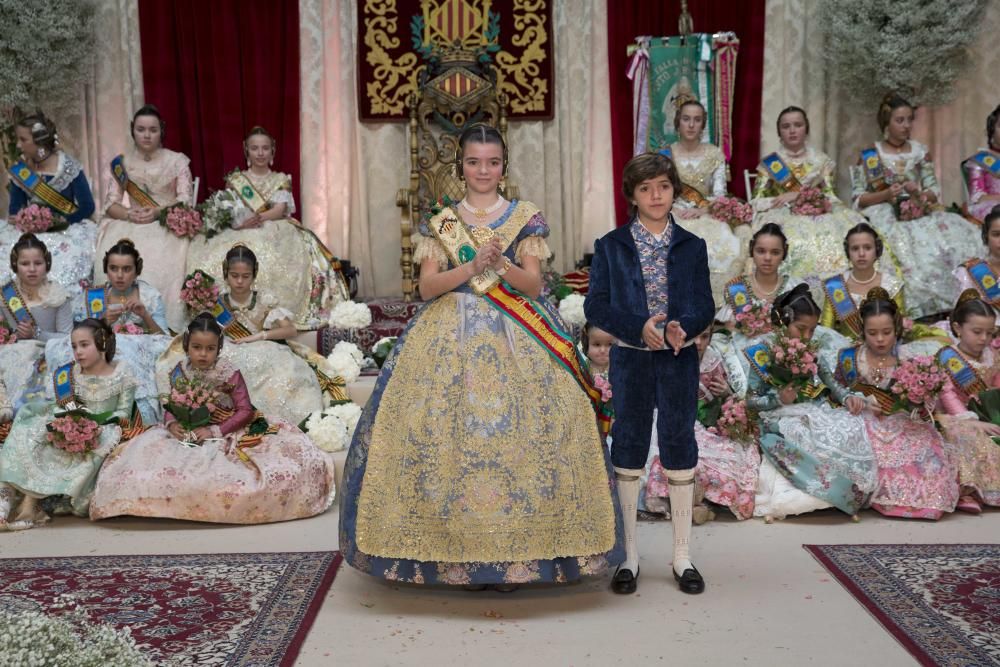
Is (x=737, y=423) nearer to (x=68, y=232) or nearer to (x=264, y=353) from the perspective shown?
(x=264, y=353)

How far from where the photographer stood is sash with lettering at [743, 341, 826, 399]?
5195mm

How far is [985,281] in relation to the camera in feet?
20.0

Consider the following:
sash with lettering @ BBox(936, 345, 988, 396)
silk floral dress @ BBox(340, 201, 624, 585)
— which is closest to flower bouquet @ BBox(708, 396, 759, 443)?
sash with lettering @ BBox(936, 345, 988, 396)

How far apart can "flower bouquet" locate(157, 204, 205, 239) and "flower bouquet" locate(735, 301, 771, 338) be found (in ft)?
10.8

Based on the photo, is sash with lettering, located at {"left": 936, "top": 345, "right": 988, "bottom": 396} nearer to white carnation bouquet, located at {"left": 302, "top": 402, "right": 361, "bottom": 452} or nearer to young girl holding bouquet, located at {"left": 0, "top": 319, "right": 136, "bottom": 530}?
white carnation bouquet, located at {"left": 302, "top": 402, "right": 361, "bottom": 452}

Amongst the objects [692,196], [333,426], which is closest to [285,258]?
[333,426]

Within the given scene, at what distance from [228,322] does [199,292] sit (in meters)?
0.21

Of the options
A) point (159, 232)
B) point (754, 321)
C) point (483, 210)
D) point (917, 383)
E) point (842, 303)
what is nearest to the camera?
point (483, 210)

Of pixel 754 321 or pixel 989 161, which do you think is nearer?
pixel 754 321

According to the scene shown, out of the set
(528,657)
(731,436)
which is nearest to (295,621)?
(528,657)

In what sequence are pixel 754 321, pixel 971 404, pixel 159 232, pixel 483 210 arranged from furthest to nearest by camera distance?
pixel 159 232, pixel 754 321, pixel 971 404, pixel 483 210

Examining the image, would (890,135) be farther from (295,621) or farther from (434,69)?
(295,621)

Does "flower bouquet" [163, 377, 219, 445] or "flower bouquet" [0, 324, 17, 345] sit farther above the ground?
"flower bouquet" [0, 324, 17, 345]

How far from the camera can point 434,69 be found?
773 cm
